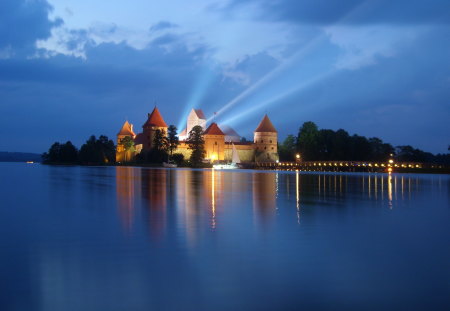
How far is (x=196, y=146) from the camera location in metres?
73.3

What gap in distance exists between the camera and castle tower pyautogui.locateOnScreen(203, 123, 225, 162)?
79.1 metres

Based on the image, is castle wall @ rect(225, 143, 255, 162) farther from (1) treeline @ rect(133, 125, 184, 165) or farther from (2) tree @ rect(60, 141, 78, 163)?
(2) tree @ rect(60, 141, 78, 163)

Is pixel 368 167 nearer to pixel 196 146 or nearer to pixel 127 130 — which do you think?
pixel 196 146

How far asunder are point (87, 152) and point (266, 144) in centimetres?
3073

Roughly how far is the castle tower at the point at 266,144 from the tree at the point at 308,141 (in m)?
6.86

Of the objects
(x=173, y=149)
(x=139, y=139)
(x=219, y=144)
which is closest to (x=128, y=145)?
(x=139, y=139)

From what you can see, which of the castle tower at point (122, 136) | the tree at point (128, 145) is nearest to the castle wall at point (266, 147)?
the tree at point (128, 145)

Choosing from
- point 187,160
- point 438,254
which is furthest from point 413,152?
point 438,254

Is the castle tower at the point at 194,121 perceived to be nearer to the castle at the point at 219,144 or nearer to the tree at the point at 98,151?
the castle at the point at 219,144

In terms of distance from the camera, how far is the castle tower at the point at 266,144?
81.3 m

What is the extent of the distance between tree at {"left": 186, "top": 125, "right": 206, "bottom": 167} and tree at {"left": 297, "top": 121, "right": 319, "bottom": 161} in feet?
48.4

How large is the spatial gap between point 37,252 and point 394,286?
497 cm

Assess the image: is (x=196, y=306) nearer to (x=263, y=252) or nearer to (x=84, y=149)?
(x=263, y=252)

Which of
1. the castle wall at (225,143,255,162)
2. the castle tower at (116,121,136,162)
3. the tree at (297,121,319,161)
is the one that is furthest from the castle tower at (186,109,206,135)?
the tree at (297,121,319,161)
